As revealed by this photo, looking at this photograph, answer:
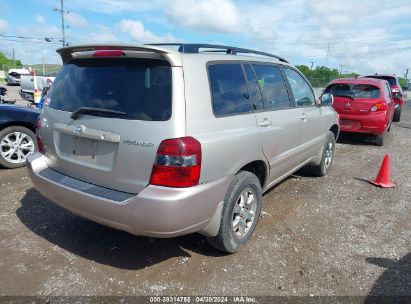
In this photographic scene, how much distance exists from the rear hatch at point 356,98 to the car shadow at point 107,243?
247 inches

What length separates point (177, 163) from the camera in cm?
252

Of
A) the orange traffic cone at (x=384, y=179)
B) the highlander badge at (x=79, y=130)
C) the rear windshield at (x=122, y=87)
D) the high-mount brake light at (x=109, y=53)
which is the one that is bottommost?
the orange traffic cone at (x=384, y=179)

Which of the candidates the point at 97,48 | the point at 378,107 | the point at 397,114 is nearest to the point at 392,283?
the point at 97,48

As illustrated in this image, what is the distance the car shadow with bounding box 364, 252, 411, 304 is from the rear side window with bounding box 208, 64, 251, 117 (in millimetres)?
1920

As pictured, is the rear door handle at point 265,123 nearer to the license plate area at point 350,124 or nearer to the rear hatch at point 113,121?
the rear hatch at point 113,121

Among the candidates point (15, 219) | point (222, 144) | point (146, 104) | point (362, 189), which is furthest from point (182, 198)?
point (362, 189)

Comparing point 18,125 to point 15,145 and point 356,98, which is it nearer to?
point 15,145

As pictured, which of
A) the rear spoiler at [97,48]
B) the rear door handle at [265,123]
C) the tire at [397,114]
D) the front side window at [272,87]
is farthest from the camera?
the tire at [397,114]

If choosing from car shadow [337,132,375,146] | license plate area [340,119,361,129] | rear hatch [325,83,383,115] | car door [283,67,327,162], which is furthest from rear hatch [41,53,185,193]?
car shadow [337,132,375,146]

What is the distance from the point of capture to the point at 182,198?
2541 millimetres

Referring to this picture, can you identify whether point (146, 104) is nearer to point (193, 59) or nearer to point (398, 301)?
point (193, 59)

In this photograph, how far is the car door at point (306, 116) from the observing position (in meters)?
4.50

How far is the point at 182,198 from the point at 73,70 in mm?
1640

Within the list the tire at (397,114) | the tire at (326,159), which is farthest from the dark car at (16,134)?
the tire at (397,114)
